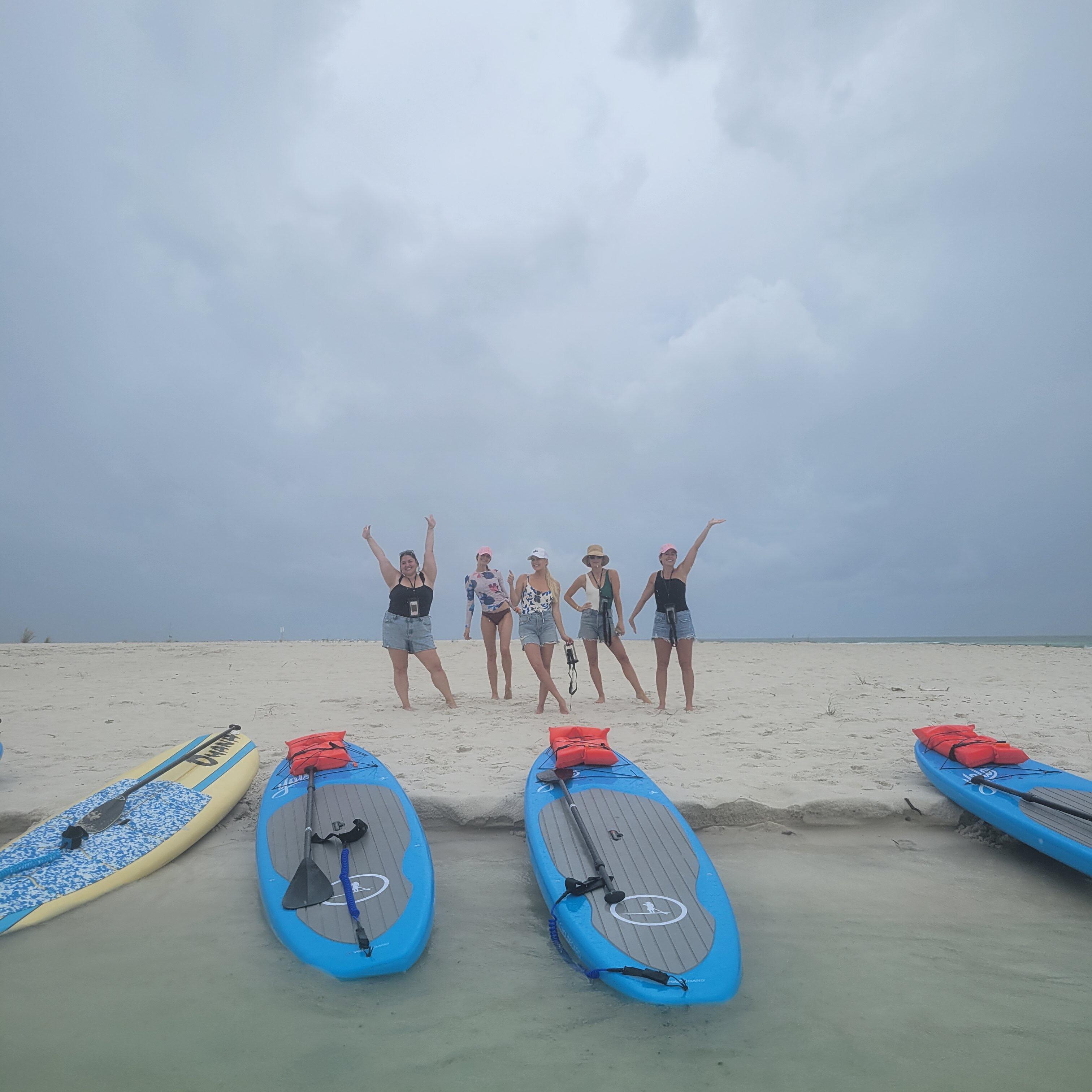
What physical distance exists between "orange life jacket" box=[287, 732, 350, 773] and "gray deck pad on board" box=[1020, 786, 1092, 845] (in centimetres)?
432

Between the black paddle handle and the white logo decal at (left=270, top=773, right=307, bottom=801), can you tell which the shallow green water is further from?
the black paddle handle

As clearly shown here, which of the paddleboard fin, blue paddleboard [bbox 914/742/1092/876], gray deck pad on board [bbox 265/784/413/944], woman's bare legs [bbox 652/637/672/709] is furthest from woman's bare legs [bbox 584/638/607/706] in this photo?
the paddleboard fin

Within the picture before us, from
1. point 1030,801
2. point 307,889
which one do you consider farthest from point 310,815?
point 1030,801

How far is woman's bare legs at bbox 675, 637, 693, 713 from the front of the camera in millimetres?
7102

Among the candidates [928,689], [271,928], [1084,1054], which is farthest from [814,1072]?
[928,689]

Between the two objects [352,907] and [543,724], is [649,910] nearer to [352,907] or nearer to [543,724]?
[352,907]

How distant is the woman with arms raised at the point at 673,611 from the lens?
23.2 ft

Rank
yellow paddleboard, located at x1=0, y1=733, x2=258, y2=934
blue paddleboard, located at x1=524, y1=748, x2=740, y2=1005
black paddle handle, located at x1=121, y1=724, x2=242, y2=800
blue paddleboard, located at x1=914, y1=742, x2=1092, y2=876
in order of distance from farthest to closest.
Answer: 1. black paddle handle, located at x1=121, y1=724, x2=242, y2=800
2. blue paddleboard, located at x1=914, y1=742, x2=1092, y2=876
3. yellow paddleboard, located at x1=0, y1=733, x2=258, y2=934
4. blue paddleboard, located at x1=524, y1=748, x2=740, y2=1005

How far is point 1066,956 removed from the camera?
2.80 metres

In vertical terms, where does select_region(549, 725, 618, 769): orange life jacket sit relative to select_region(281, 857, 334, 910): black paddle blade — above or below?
above

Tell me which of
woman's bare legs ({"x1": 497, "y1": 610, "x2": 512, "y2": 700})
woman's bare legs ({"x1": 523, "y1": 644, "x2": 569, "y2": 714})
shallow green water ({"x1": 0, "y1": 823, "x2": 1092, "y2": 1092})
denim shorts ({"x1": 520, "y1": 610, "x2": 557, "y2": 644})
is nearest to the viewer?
shallow green water ({"x1": 0, "y1": 823, "x2": 1092, "y2": 1092})

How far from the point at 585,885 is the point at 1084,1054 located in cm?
187

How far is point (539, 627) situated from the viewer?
7281mm

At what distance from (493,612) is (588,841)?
459cm
